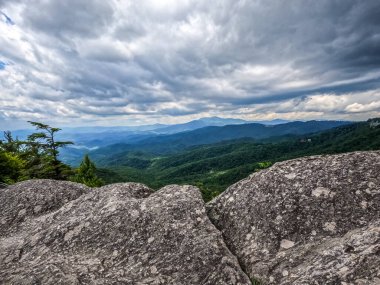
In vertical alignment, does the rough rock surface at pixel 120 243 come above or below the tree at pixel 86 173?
above

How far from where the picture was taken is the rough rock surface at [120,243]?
27.0ft

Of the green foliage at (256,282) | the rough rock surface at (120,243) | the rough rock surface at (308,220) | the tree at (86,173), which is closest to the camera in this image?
the rough rock surface at (308,220)

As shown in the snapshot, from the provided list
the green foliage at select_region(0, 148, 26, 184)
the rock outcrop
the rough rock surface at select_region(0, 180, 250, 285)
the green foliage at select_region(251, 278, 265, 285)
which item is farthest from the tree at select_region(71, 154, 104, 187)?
the green foliage at select_region(251, 278, 265, 285)

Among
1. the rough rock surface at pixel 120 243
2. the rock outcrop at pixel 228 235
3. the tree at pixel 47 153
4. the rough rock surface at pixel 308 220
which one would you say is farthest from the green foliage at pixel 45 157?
the rough rock surface at pixel 308 220

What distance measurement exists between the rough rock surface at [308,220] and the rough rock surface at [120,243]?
95 centimetres

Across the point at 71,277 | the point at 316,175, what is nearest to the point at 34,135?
the point at 71,277

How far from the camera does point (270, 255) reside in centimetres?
863

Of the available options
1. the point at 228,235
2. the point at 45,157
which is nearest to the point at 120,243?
the point at 228,235

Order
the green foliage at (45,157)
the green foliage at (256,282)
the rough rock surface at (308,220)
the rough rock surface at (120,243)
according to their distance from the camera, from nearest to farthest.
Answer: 1. the rough rock surface at (308,220)
2. the green foliage at (256,282)
3. the rough rock surface at (120,243)
4. the green foliage at (45,157)

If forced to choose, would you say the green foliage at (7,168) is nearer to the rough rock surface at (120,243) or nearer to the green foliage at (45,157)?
the green foliage at (45,157)

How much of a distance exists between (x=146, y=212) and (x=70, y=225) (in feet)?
10.7

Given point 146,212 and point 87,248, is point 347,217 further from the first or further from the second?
point 87,248

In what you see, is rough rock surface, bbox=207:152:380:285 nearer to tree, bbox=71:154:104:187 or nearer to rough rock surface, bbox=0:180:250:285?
rough rock surface, bbox=0:180:250:285

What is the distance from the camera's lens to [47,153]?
162 feet
